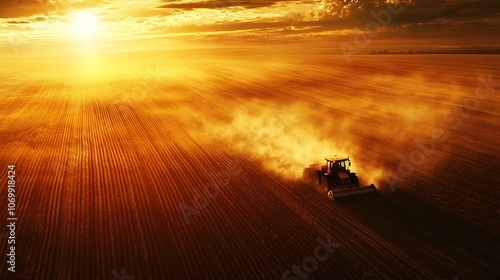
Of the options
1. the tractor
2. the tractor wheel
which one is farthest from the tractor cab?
the tractor wheel

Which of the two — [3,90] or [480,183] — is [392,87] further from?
[3,90]

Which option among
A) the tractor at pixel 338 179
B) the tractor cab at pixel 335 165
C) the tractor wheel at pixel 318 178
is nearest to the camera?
the tractor at pixel 338 179

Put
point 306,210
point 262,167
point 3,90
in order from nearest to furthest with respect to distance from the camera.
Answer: point 306,210 < point 262,167 < point 3,90

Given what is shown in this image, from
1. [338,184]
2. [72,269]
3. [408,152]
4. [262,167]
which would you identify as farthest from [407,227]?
[72,269]

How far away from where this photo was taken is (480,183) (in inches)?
622

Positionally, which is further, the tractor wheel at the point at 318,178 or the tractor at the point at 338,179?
the tractor wheel at the point at 318,178

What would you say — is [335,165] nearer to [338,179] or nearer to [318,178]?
[338,179]

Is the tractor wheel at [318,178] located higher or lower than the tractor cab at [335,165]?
lower

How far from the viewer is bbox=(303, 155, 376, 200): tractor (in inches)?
555

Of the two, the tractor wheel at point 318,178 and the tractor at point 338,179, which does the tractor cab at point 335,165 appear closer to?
the tractor at point 338,179

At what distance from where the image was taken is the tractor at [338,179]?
14.1 meters

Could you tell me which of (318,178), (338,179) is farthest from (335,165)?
(318,178)

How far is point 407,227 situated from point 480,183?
5978mm

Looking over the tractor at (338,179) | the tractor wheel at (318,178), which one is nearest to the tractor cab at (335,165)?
the tractor at (338,179)
